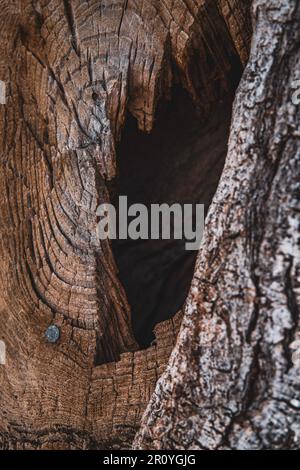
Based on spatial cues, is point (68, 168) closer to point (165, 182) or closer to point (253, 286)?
point (165, 182)

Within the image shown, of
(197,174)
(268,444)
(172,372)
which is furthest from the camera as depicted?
(197,174)

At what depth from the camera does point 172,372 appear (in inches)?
63.2

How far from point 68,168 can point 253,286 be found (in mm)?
820

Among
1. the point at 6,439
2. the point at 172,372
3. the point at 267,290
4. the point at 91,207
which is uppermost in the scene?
the point at 91,207

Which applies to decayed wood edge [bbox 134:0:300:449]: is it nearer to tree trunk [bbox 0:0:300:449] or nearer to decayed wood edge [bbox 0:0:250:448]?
tree trunk [bbox 0:0:300:449]

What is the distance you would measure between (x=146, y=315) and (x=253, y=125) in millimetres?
1159

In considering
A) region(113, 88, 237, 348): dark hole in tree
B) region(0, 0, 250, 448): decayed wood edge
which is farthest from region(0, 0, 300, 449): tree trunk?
region(113, 88, 237, 348): dark hole in tree

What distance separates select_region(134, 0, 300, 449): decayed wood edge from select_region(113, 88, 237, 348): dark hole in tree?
2.60 ft

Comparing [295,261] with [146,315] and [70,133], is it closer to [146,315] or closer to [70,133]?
[70,133]

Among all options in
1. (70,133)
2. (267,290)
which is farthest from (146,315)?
(267,290)

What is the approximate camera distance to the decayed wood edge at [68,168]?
198 cm

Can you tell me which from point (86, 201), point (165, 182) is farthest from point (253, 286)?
point (165, 182)

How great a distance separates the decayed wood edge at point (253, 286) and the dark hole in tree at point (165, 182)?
792 millimetres

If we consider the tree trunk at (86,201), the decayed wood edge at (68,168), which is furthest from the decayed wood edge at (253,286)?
the decayed wood edge at (68,168)
